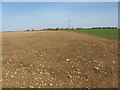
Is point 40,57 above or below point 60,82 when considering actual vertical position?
above

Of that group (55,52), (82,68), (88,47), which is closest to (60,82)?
(82,68)

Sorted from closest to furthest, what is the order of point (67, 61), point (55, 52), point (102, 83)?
point (102, 83), point (67, 61), point (55, 52)

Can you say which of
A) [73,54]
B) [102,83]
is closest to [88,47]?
[73,54]

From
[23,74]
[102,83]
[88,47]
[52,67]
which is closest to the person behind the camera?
[102,83]

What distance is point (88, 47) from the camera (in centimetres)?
1197

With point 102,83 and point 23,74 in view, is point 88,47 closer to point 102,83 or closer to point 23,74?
point 102,83

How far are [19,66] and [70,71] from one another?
9.11 ft

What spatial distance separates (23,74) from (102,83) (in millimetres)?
3785

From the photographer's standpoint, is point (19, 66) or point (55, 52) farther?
point (55, 52)

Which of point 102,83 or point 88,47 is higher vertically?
point 88,47

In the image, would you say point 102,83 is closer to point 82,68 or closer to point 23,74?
point 82,68

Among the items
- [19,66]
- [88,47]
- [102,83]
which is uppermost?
[88,47]

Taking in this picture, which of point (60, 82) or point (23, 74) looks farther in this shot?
point (23, 74)

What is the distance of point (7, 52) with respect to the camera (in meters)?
11.5
